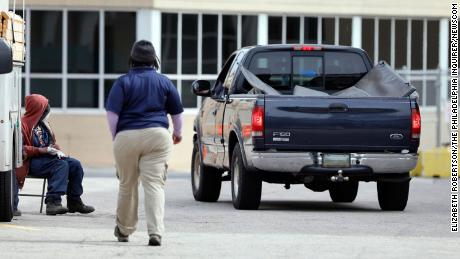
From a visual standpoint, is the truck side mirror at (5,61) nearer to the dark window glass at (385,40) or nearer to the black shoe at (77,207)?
the black shoe at (77,207)

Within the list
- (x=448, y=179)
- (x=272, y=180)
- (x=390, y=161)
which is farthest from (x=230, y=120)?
(x=448, y=179)

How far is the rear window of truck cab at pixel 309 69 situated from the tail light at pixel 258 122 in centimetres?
143

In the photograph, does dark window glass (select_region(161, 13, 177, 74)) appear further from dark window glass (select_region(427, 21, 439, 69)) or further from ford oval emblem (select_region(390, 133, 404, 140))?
ford oval emblem (select_region(390, 133, 404, 140))

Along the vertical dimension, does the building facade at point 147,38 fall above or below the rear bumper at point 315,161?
above

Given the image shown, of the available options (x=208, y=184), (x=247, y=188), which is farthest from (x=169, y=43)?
(x=247, y=188)

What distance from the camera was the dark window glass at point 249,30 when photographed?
35.8 m

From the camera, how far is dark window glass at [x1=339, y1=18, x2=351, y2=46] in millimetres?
36688

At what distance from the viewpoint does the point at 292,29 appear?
36.2m

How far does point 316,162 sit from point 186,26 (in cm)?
1856

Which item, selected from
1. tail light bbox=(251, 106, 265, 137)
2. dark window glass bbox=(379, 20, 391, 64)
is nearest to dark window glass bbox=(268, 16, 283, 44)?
dark window glass bbox=(379, 20, 391, 64)

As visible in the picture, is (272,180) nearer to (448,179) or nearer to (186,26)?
(448,179)

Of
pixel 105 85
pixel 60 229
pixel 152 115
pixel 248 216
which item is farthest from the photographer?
pixel 105 85

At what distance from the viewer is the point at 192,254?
469 inches

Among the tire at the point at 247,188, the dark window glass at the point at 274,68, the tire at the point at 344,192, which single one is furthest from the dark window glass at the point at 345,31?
the tire at the point at 247,188
